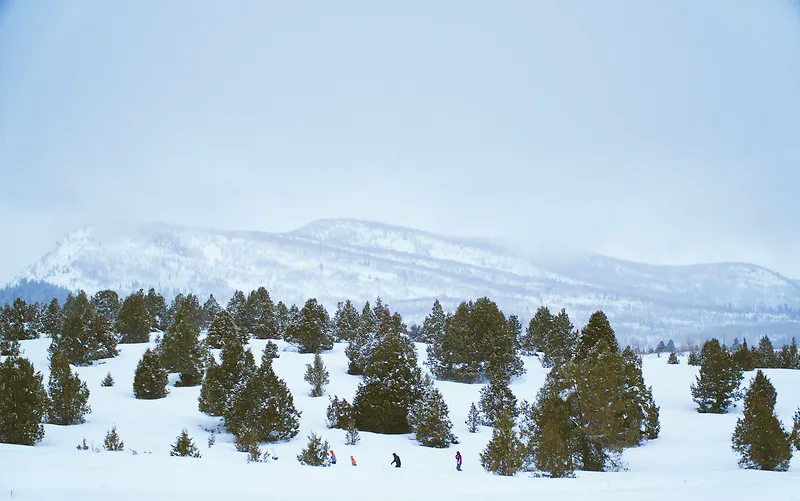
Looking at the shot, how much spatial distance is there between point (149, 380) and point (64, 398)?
26.7 feet

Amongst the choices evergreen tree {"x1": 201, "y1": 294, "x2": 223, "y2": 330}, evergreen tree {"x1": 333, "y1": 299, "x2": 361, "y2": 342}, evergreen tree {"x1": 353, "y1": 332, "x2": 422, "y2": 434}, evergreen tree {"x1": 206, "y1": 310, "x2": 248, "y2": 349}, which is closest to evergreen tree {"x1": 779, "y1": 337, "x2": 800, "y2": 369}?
evergreen tree {"x1": 353, "y1": 332, "x2": 422, "y2": 434}

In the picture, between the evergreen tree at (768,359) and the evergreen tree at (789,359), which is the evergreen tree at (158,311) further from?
the evergreen tree at (789,359)

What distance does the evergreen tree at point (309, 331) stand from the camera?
58.4m

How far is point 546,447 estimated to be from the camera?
22.5 m

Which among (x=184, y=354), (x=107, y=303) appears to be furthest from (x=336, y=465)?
(x=107, y=303)

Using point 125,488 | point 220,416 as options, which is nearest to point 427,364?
point 220,416

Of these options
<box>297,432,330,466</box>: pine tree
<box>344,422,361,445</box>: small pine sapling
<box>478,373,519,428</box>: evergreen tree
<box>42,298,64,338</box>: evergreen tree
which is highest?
<box>42,298,64,338</box>: evergreen tree

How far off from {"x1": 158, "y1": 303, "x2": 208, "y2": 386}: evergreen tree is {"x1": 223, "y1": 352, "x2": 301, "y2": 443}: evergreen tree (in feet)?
45.2

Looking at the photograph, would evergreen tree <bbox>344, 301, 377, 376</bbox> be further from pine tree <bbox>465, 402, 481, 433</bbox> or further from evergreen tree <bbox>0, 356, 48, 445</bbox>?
evergreen tree <bbox>0, 356, 48, 445</bbox>

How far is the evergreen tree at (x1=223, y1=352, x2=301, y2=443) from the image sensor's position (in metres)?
30.4

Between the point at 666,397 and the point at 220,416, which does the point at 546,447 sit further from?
the point at 666,397

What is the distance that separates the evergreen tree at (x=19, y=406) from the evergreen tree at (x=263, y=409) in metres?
9.23

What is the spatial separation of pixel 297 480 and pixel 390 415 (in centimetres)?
1790

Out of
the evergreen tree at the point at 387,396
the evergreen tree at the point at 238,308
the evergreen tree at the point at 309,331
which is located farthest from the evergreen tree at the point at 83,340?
the evergreen tree at the point at 387,396
